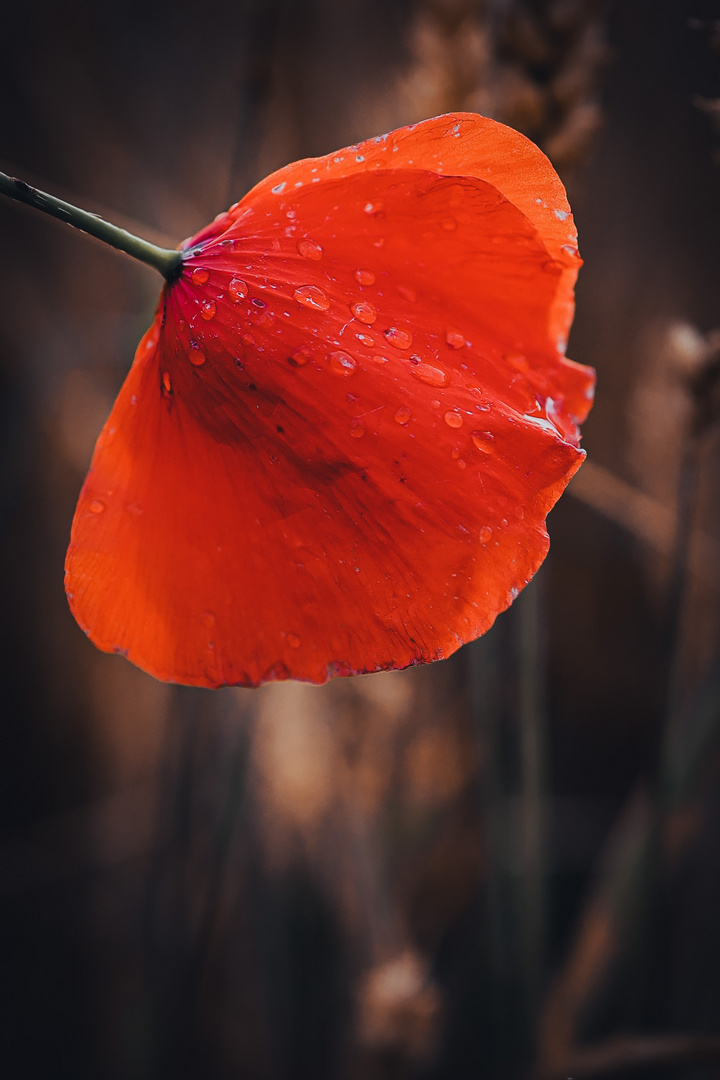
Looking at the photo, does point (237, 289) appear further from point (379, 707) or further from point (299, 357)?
point (379, 707)

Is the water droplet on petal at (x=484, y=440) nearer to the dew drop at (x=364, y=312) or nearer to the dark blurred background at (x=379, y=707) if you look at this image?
the dew drop at (x=364, y=312)

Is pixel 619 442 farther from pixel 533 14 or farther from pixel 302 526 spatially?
pixel 302 526

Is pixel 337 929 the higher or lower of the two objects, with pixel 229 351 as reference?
lower

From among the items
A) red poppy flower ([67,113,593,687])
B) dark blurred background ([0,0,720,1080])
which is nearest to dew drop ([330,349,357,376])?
red poppy flower ([67,113,593,687])

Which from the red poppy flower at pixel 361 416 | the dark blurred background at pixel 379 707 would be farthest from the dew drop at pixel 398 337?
the dark blurred background at pixel 379 707

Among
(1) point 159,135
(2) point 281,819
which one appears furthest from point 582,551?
(1) point 159,135

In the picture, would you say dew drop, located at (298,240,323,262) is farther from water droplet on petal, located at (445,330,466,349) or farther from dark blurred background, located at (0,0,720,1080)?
dark blurred background, located at (0,0,720,1080)
